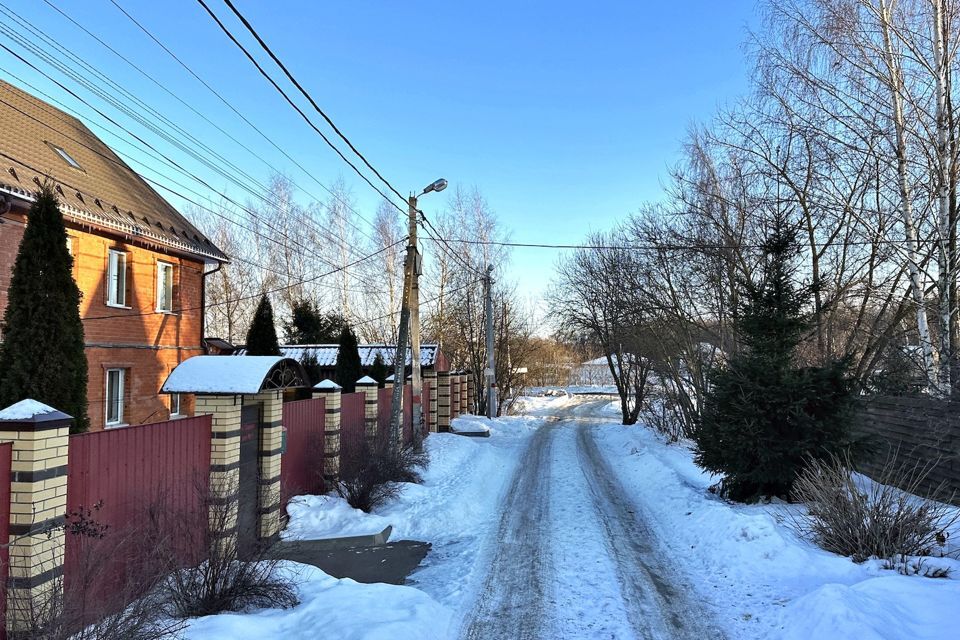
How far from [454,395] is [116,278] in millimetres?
12894

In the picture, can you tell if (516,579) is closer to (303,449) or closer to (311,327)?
(303,449)

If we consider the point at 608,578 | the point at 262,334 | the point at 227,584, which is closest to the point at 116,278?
the point at 262,334

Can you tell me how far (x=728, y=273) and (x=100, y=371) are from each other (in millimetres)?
15193

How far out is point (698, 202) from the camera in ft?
47.4

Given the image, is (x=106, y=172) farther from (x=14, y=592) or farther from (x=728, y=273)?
(x=728, y=273)

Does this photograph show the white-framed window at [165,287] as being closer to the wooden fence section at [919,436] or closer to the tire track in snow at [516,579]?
the tire track in snow at [516,579]

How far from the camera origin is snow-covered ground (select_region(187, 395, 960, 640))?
13.8 ft

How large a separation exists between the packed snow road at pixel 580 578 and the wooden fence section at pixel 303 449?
3.23m

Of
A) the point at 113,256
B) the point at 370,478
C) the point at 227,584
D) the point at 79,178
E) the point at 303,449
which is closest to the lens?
the point at 227,584

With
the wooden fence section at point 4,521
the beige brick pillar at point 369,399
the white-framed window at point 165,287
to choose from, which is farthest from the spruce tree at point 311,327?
the wooden fence section at point 4,521

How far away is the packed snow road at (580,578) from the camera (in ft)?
15.6

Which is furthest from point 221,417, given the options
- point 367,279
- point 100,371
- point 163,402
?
point 367,279

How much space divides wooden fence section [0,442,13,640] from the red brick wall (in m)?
8.46

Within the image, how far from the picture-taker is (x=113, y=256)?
12648 millimetres
